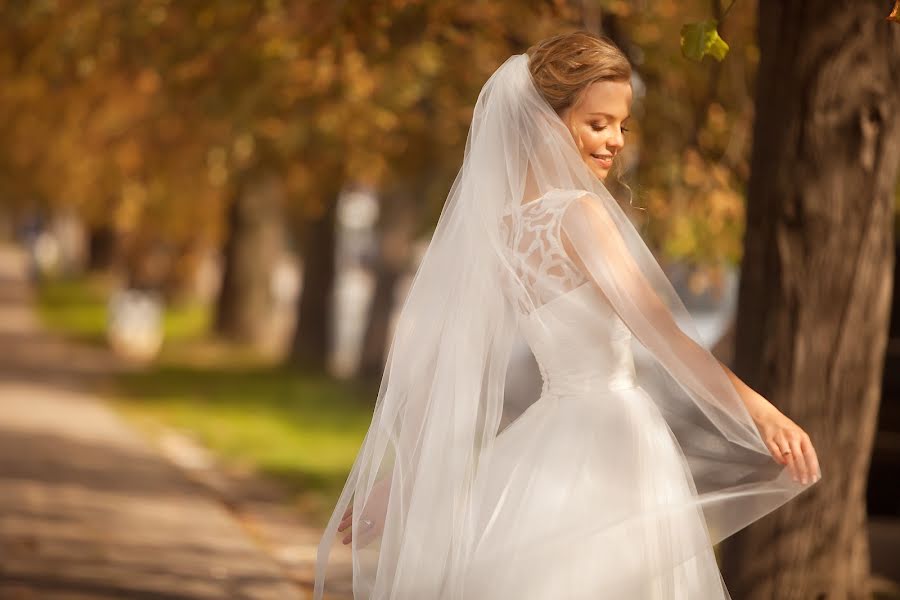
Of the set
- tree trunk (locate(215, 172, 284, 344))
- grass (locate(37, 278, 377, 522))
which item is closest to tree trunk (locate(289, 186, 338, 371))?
grass (locate(37, 278, 377, 522))

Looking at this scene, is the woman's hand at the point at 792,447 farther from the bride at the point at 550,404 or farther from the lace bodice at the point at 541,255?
the lace bodice at the point at 541,255

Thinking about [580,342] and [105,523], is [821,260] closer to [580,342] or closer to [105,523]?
[580,342]

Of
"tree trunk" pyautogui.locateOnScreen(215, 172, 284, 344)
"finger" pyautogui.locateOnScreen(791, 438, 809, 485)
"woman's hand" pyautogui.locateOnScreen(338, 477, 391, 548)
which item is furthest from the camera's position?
"tree trunk" pyautogui.locateOnScreen(215, 172, 284, 344)

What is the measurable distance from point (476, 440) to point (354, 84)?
721 cm

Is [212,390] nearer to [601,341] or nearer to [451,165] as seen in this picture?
[451,165]

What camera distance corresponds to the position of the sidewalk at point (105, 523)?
7254mm

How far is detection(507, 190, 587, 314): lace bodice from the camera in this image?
3.87 metres

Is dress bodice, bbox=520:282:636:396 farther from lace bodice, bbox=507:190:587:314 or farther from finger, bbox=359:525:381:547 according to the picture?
finger, bbox=359:525:381:547

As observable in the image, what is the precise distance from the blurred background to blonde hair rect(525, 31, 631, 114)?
1.53 feet

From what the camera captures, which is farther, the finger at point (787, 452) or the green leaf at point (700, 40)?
the green leaf at point (700, 40)

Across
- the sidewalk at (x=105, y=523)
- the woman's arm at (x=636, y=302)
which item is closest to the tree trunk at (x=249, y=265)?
the sidewalk at (x=105, y=523)

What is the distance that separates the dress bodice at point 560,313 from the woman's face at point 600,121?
0.52ft

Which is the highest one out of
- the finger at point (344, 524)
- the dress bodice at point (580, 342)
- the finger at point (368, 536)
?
the dress bodice at point (580, 342)

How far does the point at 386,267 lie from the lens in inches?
750
